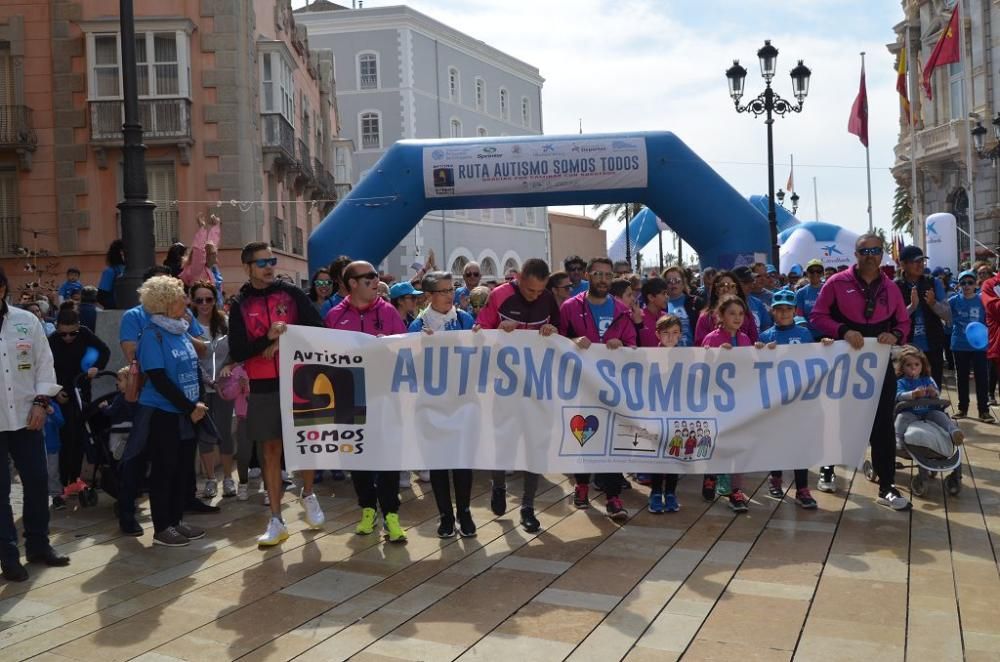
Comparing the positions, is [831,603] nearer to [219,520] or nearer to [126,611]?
[126,611]

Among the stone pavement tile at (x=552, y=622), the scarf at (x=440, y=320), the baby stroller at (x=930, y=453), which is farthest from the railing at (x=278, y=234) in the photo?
the stone pavement tile at (x=552, y=622)

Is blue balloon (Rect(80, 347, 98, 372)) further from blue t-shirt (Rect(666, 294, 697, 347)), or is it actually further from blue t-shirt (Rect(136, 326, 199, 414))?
blue t-shirt (Rect(666, 294, 697, 347))

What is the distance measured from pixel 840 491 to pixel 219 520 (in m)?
4.86

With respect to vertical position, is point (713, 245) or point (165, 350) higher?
point (713, 245)

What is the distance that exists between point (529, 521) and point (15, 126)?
72.7 ft

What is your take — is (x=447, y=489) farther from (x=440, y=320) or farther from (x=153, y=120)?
(x=153, y=120)

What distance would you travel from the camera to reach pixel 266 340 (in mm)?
6461

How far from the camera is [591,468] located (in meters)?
6.77

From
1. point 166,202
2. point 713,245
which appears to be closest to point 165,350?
point 713,245

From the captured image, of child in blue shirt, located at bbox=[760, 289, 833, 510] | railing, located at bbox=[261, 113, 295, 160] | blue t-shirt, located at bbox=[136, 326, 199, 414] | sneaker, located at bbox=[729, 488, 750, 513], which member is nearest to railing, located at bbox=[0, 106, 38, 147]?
railing, located at bbox=[261, 113, 295, 160]

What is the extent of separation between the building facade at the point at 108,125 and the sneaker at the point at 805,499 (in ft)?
65.2

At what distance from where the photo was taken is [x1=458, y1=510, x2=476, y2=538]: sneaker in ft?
21.4

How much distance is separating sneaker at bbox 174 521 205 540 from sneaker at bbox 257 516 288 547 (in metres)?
0.48

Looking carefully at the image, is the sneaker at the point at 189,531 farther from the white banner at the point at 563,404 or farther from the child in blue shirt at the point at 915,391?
the child in blue shirt at the point at 915,391
